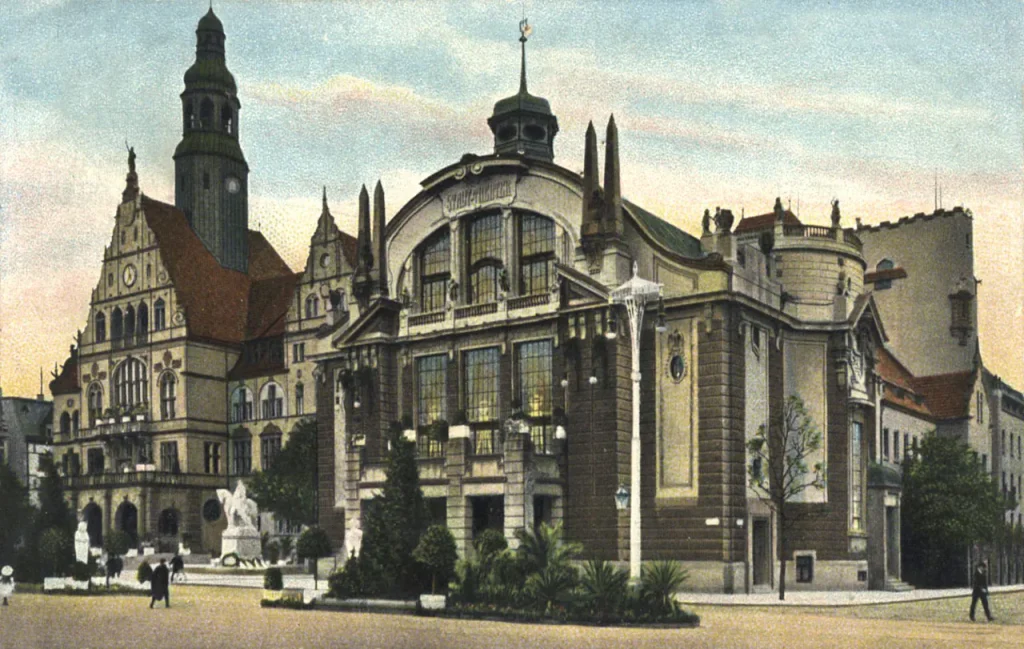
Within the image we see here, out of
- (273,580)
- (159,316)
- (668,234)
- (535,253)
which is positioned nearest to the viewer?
(273,580)

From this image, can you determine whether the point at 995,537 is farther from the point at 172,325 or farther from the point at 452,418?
the point at 172,325

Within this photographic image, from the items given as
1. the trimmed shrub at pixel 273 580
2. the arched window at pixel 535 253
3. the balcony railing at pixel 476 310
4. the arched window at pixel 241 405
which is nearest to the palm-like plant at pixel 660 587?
the trimmed shrub at pixel 273 580

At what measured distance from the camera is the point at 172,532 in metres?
95.3

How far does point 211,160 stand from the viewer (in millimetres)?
104688

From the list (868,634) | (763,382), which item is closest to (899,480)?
(763,382)

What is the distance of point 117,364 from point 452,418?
48321 mm

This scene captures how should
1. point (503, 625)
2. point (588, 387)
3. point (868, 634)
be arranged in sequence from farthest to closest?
point (588, 387)
point (503, 625)
point (868, 634)

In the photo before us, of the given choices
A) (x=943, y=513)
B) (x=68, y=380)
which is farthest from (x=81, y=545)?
(x=68, y=380)

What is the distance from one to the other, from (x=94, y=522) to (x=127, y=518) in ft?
9.83

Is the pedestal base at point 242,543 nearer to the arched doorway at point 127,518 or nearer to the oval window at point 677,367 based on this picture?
the arched doorway at point 127,518

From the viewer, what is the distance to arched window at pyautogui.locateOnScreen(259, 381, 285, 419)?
95.0 meters

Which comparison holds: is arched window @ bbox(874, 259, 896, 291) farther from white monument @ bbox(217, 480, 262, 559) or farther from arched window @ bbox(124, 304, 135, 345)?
arched window @ bbox(124, 304, 135, 345)

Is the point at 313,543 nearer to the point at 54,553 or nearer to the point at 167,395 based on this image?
the point at 54,553

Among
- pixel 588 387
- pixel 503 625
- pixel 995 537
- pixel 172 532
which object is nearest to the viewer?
pixel 503 625
